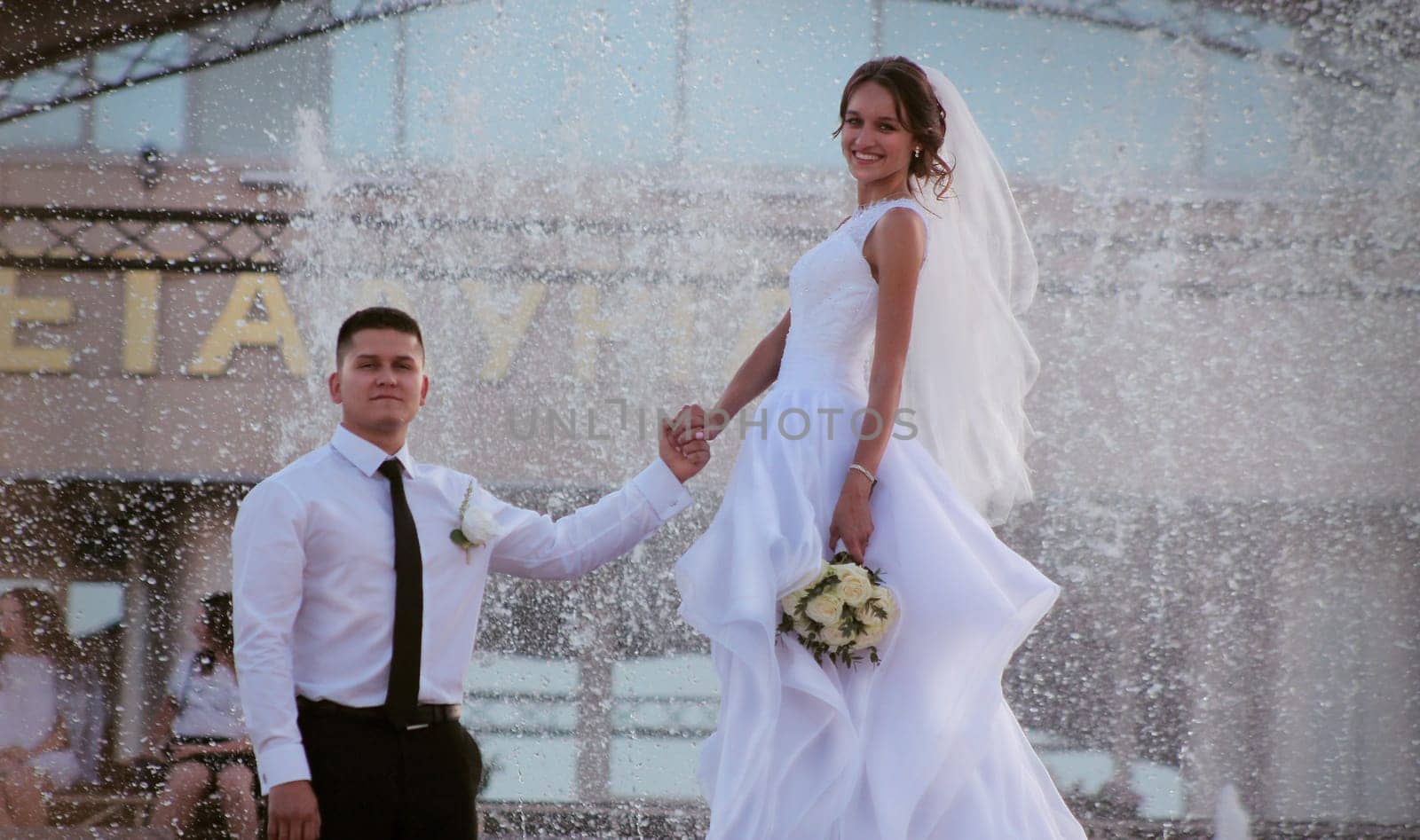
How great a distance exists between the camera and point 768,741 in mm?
2312

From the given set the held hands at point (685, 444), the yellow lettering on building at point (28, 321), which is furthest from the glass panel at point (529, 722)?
the held hands at point (685, 444)

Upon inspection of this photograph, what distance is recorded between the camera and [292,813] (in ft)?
7.58

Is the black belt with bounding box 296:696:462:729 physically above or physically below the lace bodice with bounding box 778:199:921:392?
below

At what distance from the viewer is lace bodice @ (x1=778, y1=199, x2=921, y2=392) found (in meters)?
2.66

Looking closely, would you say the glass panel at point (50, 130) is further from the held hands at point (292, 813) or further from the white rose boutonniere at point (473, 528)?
the held hands at point (292, 813)

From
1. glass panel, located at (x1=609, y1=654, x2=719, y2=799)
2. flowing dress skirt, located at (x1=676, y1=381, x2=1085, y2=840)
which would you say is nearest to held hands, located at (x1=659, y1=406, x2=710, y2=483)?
flowing dress skirt, located at (x1=676, y1=381, x2=1085, y2=840)

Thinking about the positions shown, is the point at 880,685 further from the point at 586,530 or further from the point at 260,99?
the point at 260,99

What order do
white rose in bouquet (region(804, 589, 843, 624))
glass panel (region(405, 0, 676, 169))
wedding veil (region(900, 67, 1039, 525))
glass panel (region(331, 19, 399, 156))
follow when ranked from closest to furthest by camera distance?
white rose in bouquet (region(804, 589, 843, 624))
wedding veil (region(900, 67, 1039, 525))
glass panel (region(405, 0, 676, 169))
glass panel (region(331, 19, 399, 156))

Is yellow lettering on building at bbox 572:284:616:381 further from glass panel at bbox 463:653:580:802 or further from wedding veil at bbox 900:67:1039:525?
wedding veil at bbox 900:67:1039:525

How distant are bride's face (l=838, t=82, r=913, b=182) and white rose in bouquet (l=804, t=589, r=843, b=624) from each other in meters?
0.85

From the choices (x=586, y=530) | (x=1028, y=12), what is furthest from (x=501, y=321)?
(x=586, y=530)

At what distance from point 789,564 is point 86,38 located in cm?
548

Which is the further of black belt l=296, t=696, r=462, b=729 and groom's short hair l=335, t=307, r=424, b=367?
groom's short hair l=335, t=307, r=424, b=367

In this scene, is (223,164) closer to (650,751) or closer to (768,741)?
(650,751)
